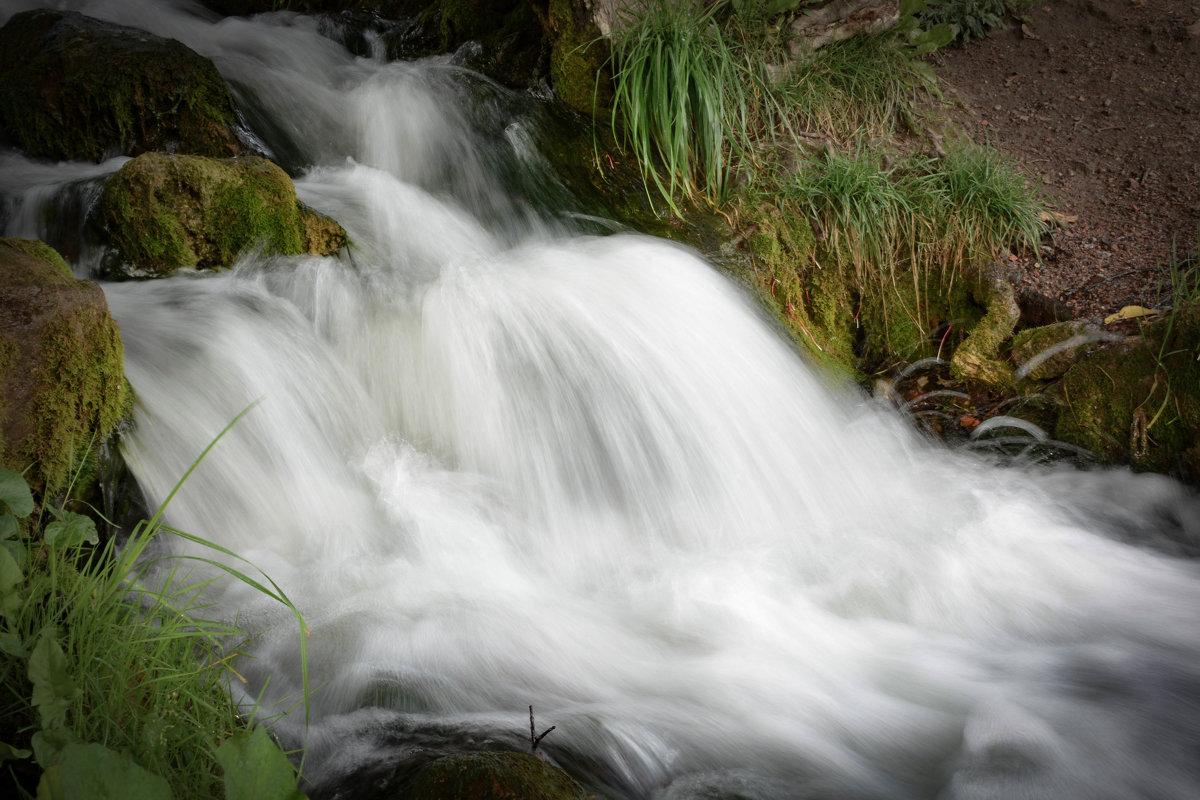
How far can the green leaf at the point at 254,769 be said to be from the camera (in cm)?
110

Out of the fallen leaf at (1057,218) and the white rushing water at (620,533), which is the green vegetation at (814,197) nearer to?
the fallen leaf at (1057,218)

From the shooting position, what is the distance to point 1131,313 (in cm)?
348

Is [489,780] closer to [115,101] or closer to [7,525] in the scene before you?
[7,525]

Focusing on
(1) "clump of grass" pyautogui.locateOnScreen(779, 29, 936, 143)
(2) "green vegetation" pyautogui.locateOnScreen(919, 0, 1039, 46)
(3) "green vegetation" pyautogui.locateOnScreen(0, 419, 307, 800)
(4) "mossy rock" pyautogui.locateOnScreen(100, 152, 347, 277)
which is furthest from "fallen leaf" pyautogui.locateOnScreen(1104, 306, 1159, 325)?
(3) "green vegetation" pyautogui.locateOnScreen(0, 419, 307, 800)

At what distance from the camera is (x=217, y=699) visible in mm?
1561

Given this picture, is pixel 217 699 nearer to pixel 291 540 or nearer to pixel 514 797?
pixel 514 797

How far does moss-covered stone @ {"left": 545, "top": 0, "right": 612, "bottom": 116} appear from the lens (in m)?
4.11

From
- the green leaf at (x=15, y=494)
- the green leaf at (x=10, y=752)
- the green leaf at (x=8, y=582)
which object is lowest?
the green leaf at (x=10, y=752)

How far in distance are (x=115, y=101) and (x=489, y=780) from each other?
356 cm

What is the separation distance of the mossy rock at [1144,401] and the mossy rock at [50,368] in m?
3.44

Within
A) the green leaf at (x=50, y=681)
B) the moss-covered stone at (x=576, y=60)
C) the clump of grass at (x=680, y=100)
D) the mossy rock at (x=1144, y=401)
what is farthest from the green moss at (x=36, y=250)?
the mossy rock at (x=1144, y=401)

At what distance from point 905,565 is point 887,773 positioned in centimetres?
96

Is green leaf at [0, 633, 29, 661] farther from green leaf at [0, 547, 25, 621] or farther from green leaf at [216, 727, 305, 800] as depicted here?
green leaf at [216, 727, 305, 800]

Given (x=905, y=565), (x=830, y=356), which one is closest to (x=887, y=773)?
(x=905, y=565)
